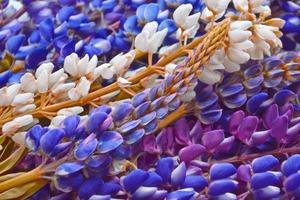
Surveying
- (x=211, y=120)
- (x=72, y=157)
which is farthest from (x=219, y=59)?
(x=72, y=157)

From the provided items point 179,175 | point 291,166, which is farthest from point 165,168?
point 291,166

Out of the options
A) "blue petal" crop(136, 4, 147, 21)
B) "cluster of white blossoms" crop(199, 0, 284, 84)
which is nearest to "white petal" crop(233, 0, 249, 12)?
"cluster of white blossoms" crop(199, 0, 284, 84)

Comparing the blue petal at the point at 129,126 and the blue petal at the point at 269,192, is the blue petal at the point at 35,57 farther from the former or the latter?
the blue petal at the point at 269,192

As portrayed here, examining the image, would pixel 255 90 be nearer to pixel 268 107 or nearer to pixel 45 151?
pixel 268 107

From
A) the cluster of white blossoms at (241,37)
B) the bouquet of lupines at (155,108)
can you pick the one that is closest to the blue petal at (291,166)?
the bouquet of lupines at (155,108)

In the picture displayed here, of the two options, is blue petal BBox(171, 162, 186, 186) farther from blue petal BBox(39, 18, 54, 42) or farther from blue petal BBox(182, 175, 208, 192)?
blue petal BBox(39, 18, 54, 42)

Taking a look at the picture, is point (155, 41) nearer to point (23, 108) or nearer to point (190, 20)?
point (190, 20)
